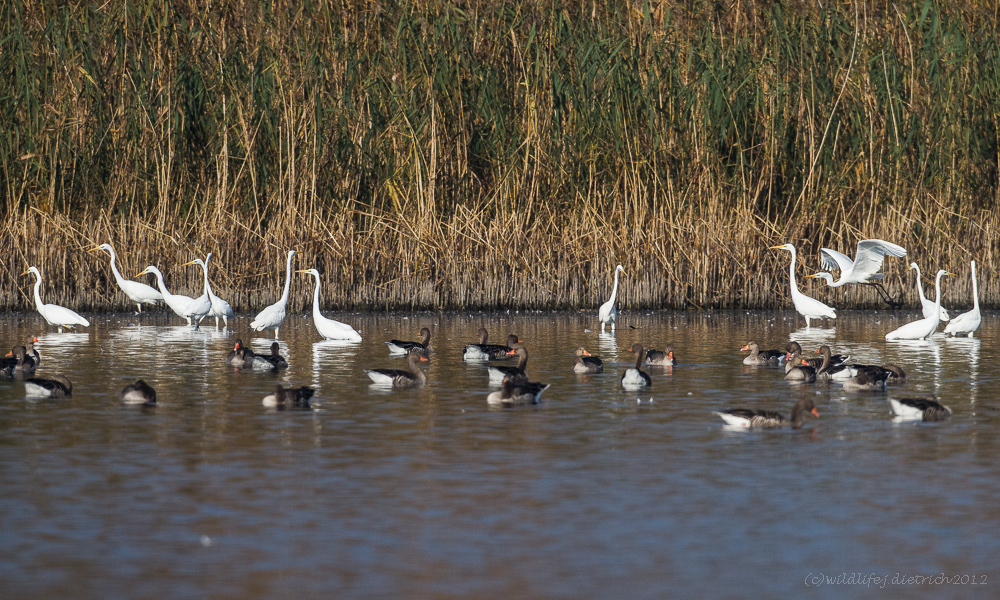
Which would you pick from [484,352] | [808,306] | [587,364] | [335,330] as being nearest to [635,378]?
[587,364]

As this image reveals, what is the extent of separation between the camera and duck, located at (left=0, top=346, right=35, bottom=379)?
41.1 feet

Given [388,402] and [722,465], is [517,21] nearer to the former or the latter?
[388,402]

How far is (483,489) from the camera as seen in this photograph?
7844 mm

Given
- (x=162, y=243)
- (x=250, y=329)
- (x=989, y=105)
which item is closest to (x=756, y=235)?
(x=989, y=105)

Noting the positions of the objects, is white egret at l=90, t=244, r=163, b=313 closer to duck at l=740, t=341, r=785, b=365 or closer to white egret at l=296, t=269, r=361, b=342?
white egret at l=296, t=269, r=361, b=342

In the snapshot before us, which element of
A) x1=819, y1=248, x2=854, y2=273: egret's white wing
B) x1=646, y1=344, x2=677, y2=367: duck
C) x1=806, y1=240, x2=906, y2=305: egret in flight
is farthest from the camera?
x1=819, y1=248, x2=854, y2=273: egret's white wing

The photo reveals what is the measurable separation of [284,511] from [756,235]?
13.5m

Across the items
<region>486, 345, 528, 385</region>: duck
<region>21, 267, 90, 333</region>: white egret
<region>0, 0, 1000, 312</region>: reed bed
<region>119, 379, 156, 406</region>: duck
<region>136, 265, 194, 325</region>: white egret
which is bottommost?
<region>119, 379, 156, 406</region>: duck

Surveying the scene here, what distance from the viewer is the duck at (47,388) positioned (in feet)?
36.9

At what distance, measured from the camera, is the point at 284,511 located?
24.0ft

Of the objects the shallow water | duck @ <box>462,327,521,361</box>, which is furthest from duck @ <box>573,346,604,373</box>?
duck @ <box>462,327,521,361</box>

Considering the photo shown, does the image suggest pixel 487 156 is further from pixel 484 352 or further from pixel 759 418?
pixel 759 418

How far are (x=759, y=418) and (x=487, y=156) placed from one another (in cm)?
1137

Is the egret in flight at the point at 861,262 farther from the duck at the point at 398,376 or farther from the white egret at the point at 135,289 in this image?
the white egret at the point at 135,289
